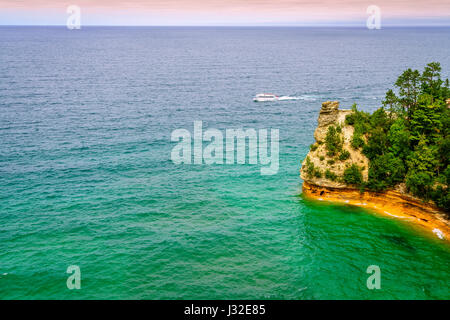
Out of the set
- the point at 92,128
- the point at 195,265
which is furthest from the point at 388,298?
the point at 92,128

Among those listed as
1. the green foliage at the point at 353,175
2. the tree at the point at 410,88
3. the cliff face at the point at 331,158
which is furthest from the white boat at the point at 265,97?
the green foliage at the point at 353,175

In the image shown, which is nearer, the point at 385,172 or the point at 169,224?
the point at 169,224

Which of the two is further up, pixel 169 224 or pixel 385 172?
pixel 385 172

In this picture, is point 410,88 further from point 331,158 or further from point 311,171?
point 311,171

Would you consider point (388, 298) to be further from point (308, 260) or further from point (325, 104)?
point (325, 104)

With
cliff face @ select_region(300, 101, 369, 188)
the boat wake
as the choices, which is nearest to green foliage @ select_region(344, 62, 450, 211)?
cliff face @ select_region(300, 101, 369, 188)

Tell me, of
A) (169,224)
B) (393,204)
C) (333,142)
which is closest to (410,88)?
(333,142)
